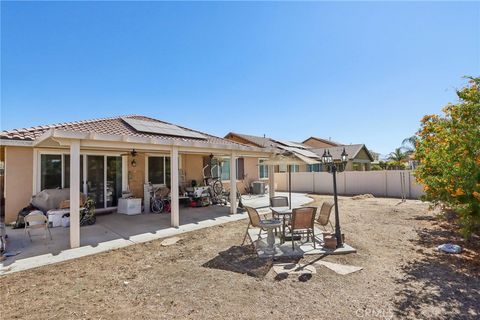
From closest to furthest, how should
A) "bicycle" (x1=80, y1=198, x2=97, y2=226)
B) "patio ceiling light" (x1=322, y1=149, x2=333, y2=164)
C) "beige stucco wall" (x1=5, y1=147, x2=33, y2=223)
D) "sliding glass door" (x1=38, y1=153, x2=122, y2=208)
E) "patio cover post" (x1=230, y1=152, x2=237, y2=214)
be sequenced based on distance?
"patio ceiling light" (x1=322, y1=149, x2=333, y2=164) < "bicycle" (x1=80, y1=198, x2=97, y2=226) < "beige stucco wall" (x1=5, y1=147, x2=33, y2=223) < "sliding glass door" (x1=38, y1=153, x2=122, y2=208) < "patio cover post" (x1=230, y1=152, x2=237, y2=214)

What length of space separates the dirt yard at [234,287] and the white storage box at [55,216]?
410 centimetres

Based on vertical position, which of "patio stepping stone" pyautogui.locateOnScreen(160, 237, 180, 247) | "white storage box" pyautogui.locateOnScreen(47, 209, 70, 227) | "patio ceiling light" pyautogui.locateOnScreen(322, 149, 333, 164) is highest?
"patio ceiling light" pyautogui.locateOnScreen(322, 149, 333, 164)

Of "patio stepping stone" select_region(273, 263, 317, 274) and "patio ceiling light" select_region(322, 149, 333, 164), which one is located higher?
"patio ceiling light" select_region(322, 149, 333, 164)

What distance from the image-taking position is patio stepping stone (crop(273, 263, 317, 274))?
15.2ft

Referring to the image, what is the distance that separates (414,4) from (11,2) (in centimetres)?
1165

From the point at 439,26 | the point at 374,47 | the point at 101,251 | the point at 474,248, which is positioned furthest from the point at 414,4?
the point at 101,251

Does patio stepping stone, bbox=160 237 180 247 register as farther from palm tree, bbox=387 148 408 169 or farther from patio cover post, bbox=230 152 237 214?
palm tree, bbox=387 148 408 169

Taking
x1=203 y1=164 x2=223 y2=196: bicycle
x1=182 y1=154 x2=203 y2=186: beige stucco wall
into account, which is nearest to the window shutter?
x1=203 y1=164 x2=223 y2=196: bicycle

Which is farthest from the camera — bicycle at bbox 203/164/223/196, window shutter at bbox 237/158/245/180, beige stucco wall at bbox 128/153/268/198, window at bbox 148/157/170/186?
window shutter at bbox 237/158/245/180

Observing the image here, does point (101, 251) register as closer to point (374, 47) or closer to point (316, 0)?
point (316, 0)

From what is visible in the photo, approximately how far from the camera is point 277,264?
5059 millimetres

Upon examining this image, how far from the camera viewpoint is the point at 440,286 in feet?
13.4

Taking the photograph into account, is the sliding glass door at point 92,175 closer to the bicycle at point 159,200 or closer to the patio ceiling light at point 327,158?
the bicycle at point 159,200

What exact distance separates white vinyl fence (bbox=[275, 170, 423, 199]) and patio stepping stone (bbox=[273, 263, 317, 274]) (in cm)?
1316
